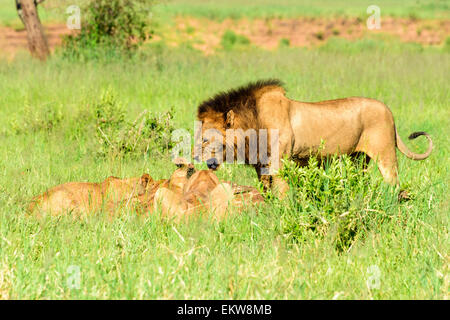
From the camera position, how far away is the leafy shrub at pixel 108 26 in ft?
51.4

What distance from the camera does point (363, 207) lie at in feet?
14.9

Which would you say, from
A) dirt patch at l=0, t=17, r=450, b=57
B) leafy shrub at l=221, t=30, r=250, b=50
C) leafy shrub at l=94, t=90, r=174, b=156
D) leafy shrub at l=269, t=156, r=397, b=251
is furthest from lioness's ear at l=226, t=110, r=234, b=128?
leafy shrub at l=221, t=30, r=250, b=50

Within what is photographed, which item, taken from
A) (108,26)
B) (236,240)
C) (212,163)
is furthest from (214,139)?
(108,26)

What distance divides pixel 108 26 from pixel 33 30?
7.68 ft

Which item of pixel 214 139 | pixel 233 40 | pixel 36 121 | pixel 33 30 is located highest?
pixel 33 30

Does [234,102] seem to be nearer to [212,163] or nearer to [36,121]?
[212,163]

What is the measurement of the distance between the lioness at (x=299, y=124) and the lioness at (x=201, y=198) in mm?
282

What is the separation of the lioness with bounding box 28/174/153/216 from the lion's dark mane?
32.2 inches

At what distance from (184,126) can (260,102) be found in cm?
342

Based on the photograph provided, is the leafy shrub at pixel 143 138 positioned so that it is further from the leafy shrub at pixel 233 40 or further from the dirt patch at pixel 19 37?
the leafy shrub at pixel 233 40

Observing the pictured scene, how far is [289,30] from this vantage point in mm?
47625

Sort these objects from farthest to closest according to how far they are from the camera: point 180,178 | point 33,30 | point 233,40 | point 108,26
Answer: point 233,40 < point 33,30 < point 108,26 < point 180,178

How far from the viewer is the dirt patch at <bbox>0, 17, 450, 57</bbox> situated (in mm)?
40938
